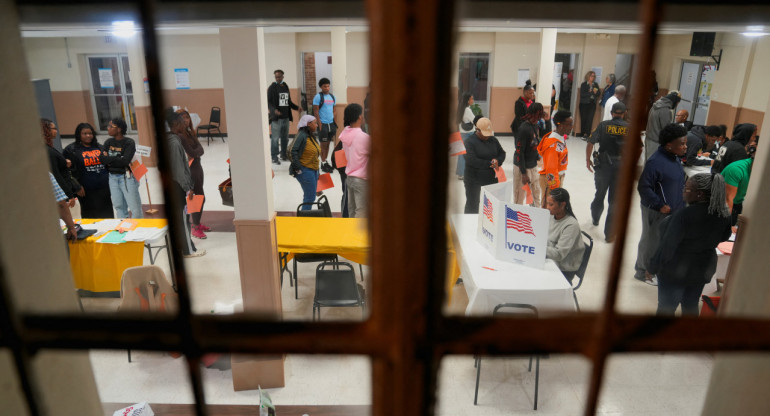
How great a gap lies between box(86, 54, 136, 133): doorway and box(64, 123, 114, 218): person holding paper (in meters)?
7.31

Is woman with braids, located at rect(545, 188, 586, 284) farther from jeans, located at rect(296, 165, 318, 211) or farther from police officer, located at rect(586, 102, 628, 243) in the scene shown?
jeans, located at rect(296, 165, 318, 211)

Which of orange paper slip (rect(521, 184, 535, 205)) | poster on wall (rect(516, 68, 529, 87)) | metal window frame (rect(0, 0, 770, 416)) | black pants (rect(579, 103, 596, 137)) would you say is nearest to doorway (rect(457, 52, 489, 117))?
poster on wall (rect(516, 68, 529, 87))

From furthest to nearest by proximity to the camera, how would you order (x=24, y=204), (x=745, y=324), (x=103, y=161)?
(x=103, y=161) < (x=24, y=204) < (x=745, y=324)

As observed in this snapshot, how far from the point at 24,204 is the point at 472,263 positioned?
3062 mm

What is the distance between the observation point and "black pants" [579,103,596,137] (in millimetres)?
11047

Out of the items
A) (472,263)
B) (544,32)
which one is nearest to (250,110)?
(472,263)

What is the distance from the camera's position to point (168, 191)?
0.43 m

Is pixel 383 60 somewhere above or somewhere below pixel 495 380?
above

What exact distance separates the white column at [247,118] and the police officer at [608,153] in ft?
10.7

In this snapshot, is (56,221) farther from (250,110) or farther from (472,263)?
(472,263)

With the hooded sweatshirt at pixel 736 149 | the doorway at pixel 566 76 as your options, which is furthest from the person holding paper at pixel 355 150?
the doorway at pixel 566 76

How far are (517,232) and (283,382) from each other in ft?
6.37

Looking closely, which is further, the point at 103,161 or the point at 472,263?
the point at 103,161

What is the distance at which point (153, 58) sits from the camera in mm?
397
